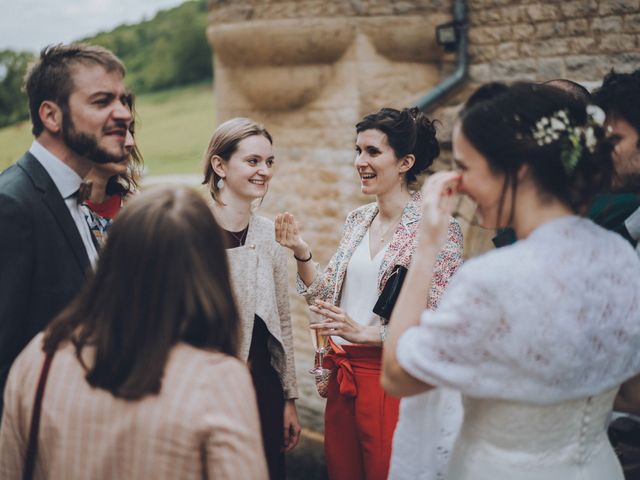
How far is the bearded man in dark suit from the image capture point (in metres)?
2.10

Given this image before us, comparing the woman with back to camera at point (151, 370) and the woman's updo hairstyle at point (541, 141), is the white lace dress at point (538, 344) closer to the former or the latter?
the woman's updo hairstyle at point (541, 141)

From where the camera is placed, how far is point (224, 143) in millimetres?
3199

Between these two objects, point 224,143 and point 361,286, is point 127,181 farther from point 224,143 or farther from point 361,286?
point 361,286

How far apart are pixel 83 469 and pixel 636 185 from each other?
2239 mm

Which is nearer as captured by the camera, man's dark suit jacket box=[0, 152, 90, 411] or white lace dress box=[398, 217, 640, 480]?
white lace dress box=[398, 217, 640, 480]

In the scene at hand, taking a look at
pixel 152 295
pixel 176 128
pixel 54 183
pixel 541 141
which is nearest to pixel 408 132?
pixel 541 141

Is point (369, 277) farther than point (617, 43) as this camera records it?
No

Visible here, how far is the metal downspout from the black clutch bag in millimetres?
3328

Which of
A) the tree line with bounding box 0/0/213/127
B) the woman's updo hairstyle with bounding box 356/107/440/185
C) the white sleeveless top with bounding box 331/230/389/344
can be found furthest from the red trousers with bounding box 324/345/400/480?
the tree line with bounding box 0/0/213/127

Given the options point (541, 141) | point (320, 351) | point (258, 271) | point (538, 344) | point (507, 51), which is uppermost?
point (541, 141)

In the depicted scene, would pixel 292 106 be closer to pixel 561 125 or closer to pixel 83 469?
pixel 561 125

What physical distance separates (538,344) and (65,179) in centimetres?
164

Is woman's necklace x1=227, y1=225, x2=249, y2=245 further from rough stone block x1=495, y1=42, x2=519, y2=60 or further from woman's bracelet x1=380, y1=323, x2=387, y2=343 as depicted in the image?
rough stone block x1=495, y1=42, x2=519, y2=60

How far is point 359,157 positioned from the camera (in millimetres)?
3240
